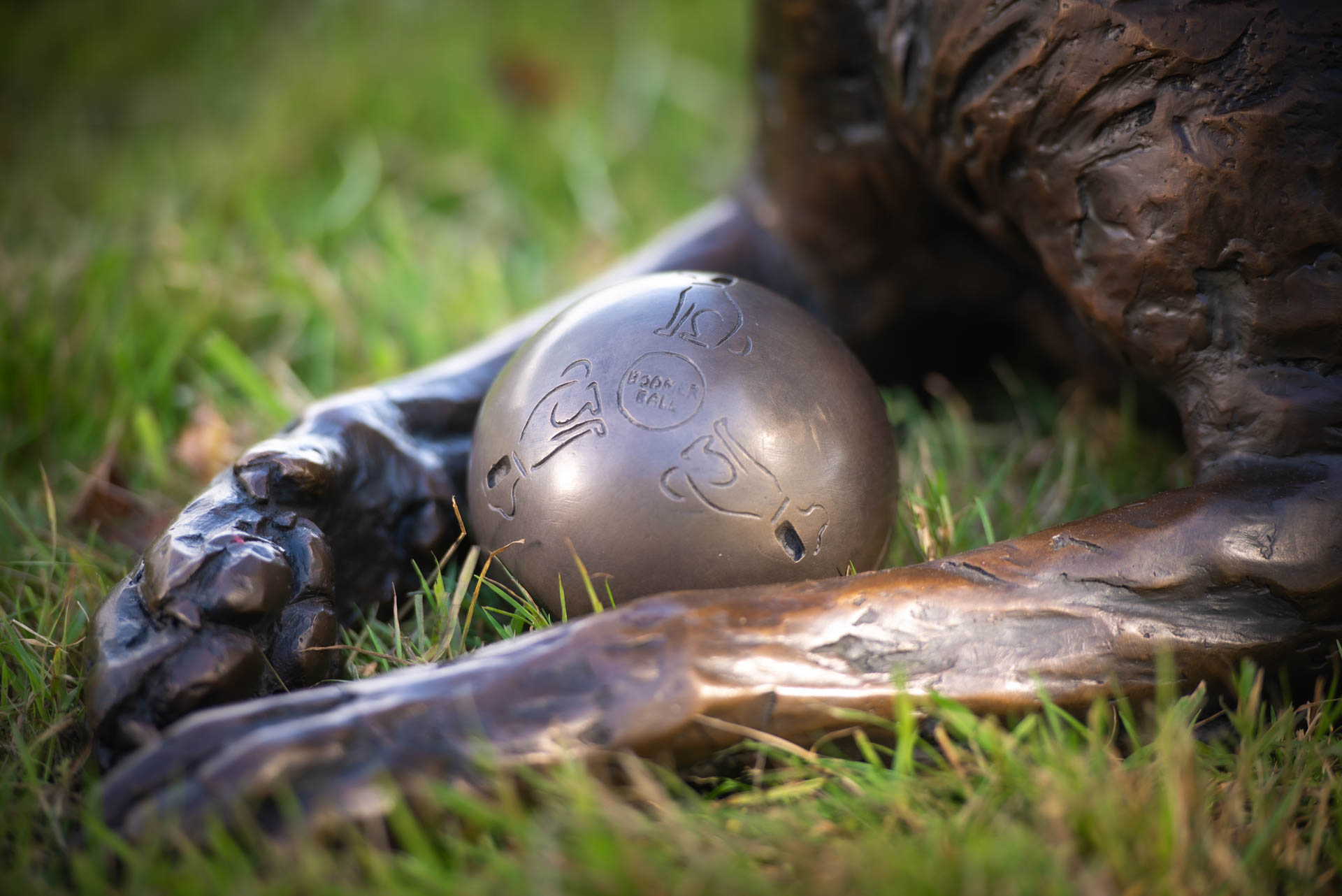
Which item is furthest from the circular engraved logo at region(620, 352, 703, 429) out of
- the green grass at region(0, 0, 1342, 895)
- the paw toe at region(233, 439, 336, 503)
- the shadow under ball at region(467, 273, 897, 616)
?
the paw toe at region(233, 439, 336, 503)

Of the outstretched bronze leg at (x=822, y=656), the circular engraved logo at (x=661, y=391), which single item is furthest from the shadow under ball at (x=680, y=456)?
the outstretched bronze leg at (x=822, y=656)

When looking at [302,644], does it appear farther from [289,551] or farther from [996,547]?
[996,547]

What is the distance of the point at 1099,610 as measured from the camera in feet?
5.54

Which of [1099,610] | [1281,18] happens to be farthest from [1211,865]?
[1281,18]

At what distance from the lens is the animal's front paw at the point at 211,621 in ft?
4.95

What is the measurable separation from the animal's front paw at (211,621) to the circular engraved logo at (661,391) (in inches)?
23.4

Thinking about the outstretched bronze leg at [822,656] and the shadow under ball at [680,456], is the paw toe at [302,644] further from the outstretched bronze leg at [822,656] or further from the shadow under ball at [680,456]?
the shadow under ball at [680,456]

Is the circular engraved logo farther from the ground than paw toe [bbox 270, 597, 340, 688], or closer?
farther from the ground

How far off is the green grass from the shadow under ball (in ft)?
0.87

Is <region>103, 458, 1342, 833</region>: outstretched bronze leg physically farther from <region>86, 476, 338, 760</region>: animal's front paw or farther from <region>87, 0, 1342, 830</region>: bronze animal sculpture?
<region>86, 476, 338, 760</region>: animal's front paw

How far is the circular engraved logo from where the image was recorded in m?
1.74

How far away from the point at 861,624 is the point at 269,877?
893 mm

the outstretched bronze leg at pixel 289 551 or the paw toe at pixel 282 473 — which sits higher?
the paw toe at pixel 282 473

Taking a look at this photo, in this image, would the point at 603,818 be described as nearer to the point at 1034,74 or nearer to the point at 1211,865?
the point at 1211,865
